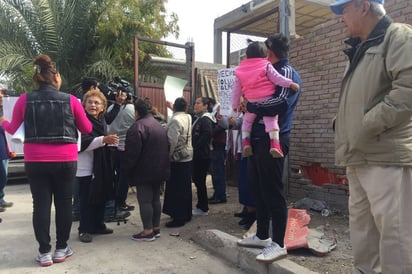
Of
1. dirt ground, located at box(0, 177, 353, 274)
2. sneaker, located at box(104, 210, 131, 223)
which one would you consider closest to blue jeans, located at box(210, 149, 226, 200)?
dirt ground, located at box(0, 177, 353, 274)

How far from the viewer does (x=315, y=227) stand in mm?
4355

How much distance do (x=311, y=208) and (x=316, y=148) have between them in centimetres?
88

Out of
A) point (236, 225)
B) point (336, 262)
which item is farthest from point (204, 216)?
point (336, 262)

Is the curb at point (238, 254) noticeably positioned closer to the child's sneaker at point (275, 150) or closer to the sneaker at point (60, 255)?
the child's sneaker at point (275, 150)

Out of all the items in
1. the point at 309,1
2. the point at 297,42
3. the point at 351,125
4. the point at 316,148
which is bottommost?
the point at 316,148

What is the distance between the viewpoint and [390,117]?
209 cm

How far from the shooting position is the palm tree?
1075 cm

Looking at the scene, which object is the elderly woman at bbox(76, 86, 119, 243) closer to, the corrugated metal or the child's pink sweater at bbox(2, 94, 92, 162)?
the child's pink sweater at bbox(2, 94, 92, 162)

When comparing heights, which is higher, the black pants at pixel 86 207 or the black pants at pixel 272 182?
the black pants at pixel 272 182

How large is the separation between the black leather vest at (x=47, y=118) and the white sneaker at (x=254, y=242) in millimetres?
1926

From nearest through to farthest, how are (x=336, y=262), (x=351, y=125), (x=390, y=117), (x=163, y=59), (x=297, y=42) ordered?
(x=390, y=117) < (x=351, y=125) < (x=336, y=262) < (x=297, y=42) < (x=163, y=59)

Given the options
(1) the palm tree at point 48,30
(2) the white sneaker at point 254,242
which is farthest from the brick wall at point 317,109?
(1) the palm tree at point 48,30

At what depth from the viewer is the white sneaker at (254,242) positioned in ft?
11.3

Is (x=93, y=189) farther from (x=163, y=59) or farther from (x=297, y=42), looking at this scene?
(x=163, y=59)
